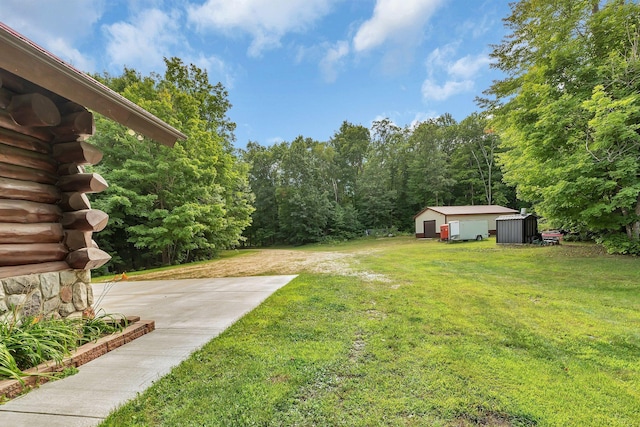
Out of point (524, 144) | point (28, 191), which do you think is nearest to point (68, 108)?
point (28, 191)

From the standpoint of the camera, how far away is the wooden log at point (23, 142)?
102 inches

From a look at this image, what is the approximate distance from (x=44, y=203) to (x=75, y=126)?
91cm

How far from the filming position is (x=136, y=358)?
2.65 meters

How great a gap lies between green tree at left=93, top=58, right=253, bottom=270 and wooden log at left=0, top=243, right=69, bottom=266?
27.8 ft

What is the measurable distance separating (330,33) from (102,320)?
1479 centimetres

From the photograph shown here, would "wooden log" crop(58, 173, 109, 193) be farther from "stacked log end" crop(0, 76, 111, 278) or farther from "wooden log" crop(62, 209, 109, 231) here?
"wooden log" crop(62, 209, 109, 231)

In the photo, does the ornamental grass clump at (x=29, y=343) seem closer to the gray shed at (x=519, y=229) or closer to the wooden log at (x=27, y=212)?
the wooden log at (x=27, y=212)

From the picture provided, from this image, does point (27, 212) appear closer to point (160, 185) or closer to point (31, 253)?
point (31, 253)

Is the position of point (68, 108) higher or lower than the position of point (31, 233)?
higher

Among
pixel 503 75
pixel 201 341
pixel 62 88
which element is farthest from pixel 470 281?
pixel 503 75

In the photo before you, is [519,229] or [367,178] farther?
[367,178]

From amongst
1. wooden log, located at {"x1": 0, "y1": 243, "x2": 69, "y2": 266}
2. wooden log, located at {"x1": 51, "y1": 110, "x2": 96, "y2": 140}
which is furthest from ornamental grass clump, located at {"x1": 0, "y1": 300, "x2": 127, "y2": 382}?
wooden log, located at {"x1": 51, "y1": 110, "x2": 96, "y2": 140}

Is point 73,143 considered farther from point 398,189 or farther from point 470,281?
point 398,189

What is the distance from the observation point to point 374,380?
2.23m
